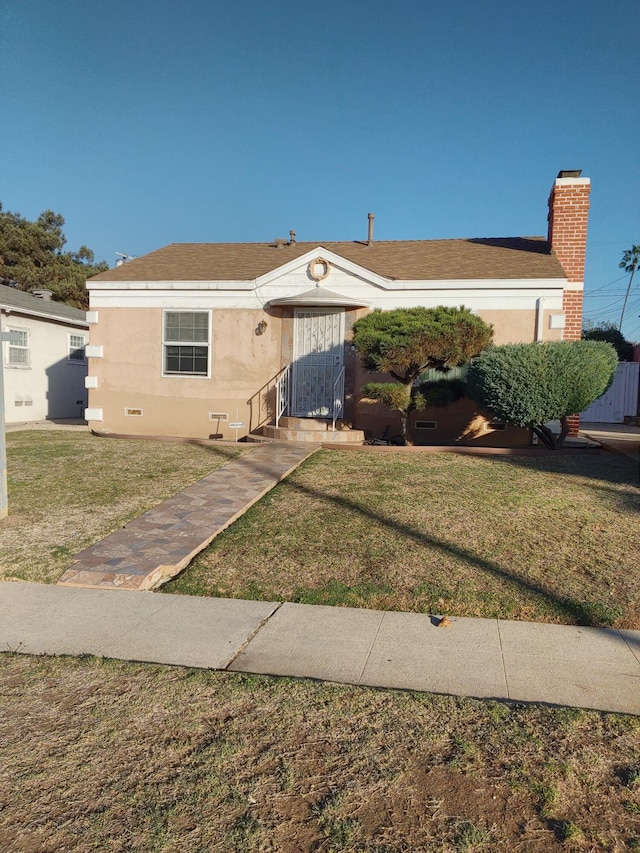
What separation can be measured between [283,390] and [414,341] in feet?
12.2

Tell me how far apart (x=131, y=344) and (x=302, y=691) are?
1199 cm

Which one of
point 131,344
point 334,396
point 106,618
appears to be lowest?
point 106,618

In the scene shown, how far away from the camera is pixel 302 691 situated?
3.30 meters

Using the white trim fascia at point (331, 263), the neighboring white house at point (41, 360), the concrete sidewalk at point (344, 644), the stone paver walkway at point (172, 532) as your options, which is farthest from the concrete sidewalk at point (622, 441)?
the neighboring white house at point (41, 360)

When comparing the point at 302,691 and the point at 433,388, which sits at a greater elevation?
the point at 433,388

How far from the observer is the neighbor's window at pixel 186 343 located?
13.6 metres

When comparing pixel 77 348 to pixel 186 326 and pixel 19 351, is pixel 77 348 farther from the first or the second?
pixel 186 326

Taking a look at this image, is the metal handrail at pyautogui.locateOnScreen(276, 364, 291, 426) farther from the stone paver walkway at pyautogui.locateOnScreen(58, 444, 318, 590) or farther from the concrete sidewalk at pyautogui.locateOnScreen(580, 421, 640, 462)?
the concrete sidewalk at pyautogui.locateOnScreen(580, 421, 640, 462)

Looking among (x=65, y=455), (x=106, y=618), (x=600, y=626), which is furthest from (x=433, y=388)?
(x=106, y=618)

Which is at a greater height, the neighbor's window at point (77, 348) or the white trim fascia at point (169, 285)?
the white trim fascia at point (169, 285)

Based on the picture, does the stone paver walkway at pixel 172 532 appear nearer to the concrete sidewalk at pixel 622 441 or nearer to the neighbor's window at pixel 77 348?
the concrete sidewalk at pixel 622 441

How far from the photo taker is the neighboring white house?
17.8 m

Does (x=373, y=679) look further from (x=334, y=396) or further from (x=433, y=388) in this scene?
(x=334, y=396)

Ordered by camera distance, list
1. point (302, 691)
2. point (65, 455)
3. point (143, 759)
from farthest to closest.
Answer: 1. point (65, 455)
2. point (302, 691)
3. point (143, 759)
